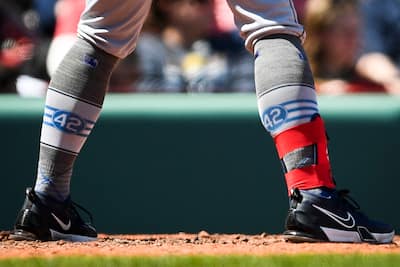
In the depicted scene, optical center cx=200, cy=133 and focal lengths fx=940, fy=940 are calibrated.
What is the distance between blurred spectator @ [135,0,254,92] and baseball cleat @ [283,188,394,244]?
214 centimetres

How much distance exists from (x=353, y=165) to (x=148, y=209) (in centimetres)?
82

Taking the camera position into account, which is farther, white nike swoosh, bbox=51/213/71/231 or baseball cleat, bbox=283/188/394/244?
white nike swoosh, bbox=51/213/71/231

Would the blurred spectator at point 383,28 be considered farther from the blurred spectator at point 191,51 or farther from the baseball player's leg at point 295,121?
the baseball player's leg at point 295,121

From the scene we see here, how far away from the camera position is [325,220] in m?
2.70

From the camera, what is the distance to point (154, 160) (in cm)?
369

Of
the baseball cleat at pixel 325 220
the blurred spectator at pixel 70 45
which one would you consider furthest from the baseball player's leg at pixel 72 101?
the blurred spectator at pixel 70 45

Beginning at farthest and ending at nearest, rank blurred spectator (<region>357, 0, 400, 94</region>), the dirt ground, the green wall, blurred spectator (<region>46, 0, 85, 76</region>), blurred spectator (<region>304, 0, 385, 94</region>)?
blurred spectator (<region>357, 0, 400, 94</region>) → blurred spectator (<region>304, 0, 385, 94</region>) → blurred spectator (<region>46, 0, 85, 76</region>) → the green wall → the dirt ground

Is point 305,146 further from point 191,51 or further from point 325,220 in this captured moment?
point 191,51

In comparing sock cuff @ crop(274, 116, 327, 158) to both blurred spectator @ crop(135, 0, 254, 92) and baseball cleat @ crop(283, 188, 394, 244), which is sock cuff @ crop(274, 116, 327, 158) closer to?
baseball cleat @ crop(283, 188, 394, 244)

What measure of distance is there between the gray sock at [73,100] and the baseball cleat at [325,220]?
0.67 m

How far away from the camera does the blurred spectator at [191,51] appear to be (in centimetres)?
Result: 494

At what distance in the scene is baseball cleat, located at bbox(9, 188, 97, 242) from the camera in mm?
2900

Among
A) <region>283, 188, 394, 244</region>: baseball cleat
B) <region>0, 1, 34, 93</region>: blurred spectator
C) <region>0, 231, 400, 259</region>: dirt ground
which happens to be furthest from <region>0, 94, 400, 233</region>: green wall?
<region>0, 1, 34, 93</region>: blurred spectator

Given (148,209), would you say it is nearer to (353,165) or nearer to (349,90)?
(353,165)
